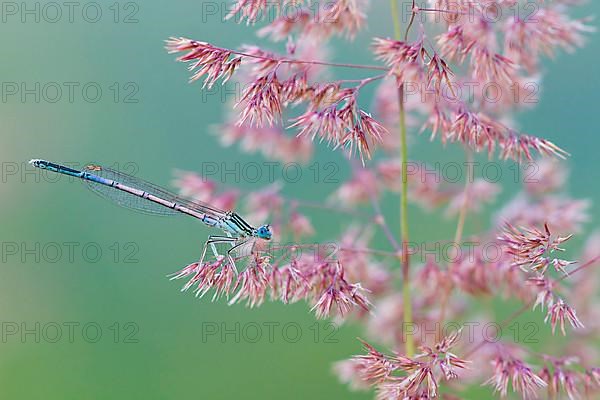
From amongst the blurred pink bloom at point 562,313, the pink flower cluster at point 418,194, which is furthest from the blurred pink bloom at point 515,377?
the blurred pink bloom at point 562,313

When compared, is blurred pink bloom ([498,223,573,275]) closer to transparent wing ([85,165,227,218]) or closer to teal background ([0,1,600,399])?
transparent wing ([85,165,227,218])

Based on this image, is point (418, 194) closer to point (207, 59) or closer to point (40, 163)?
point (207, 59)

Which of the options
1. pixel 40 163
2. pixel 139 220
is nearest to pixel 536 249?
pixel 40 163

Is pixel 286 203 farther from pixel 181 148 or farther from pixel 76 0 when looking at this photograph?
pixel 76 0

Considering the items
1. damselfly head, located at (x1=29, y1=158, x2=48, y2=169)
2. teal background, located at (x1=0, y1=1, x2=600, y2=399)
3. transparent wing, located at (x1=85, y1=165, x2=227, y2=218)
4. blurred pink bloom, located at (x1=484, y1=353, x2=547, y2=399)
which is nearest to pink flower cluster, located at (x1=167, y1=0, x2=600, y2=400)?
blurred pink bloom, located at (x1=484, y1=353, x2=547, y2=399)

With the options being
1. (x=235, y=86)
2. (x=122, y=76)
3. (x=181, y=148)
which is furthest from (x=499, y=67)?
(x=122, y=76)

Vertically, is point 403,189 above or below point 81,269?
above

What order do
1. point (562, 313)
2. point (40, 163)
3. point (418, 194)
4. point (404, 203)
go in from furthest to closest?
point (418, 194)
point (40, 163)
point (404, 203)
point (562, 313)

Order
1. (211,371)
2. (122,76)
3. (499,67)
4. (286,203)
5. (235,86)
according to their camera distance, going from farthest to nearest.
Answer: (122,76) → (211,371) → (235,86) → (286,203) → (499,67)
